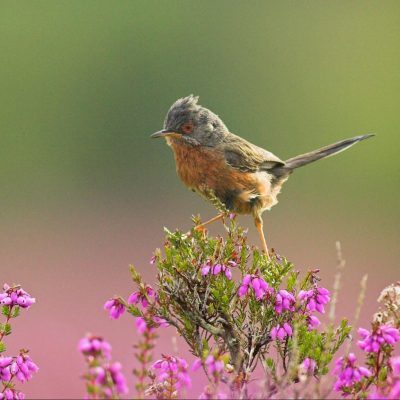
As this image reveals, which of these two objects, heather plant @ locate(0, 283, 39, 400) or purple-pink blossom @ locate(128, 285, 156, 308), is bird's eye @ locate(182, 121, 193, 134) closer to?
purple-pink blossom @ locate(128, 285, 156, 308)

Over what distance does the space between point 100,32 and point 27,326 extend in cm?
1711

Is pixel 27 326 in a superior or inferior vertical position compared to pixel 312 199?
inferior

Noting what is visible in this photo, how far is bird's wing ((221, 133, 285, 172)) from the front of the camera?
6.10 metres

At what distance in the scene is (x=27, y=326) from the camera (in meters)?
11.8

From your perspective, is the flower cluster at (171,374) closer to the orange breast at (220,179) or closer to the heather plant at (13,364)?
the heather plant at (13,364)

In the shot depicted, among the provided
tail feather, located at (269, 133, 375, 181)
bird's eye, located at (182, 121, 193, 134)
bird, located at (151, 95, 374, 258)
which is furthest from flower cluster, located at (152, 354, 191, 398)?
tail feather, located at (269, 133, 375, 181)

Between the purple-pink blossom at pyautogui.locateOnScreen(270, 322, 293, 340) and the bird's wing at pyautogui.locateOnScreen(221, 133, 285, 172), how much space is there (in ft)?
7.71

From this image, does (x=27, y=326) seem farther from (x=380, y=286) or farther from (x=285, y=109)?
(x=285, y=109)

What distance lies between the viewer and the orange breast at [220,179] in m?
5.79

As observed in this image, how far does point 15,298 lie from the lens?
3.70 m

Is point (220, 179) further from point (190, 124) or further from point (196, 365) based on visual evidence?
point (196, 365)

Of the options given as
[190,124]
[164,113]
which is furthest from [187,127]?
[164,113]

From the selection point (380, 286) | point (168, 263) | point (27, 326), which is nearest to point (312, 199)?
point (380, 286)

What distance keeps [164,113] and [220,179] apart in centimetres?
1817
